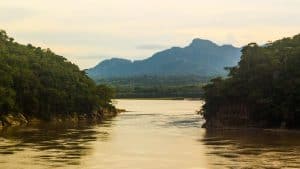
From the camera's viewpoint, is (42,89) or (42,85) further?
(42,85)

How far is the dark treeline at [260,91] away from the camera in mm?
81938

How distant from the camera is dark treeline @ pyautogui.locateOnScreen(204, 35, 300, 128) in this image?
8194 centimetres

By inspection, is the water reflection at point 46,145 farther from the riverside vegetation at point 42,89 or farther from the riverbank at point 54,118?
the riverside vegetation at point 42,89

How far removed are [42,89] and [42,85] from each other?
1.61 metres

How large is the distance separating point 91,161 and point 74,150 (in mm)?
8682

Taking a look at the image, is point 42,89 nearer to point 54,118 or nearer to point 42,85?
point 42,85

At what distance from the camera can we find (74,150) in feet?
191

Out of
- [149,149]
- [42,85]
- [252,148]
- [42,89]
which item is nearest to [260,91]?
[252,148]

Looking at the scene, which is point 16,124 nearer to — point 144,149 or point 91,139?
point 91,139

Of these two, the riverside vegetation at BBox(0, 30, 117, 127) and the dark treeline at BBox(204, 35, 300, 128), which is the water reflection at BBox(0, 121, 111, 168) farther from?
the dark treeline at BBox(204, 35, 300, 128)

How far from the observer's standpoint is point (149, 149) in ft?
199

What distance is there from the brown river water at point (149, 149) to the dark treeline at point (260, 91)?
3.55m

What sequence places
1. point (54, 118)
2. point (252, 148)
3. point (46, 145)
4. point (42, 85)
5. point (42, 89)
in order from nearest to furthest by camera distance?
point (252, 148) < point (46, 145) < point (42, 89) < point (42, 85) < point (54, 118)

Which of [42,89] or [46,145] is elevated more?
[42,89]
